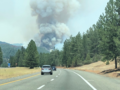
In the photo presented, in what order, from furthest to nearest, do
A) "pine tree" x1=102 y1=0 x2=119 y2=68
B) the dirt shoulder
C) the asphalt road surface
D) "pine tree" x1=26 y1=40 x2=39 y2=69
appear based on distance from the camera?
1. "pine tree" x1=26 y1=40 x2=39 y2=69
2. "pine tree" x1=102 y1=0 x2=119 y2=68
3. the dirt shoulder
4. the asphalt road surface

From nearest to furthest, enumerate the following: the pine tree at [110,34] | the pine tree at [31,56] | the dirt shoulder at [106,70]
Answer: the dirt shoulder at [106,70]
the pine tree at [110,34]
the pine tree at [31,56]

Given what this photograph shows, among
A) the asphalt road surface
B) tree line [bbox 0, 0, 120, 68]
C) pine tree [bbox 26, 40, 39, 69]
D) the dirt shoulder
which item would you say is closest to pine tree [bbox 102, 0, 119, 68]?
tree line [bbox 0, 0, 120, 68]

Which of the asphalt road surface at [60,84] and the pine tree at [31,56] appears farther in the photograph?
the pine tree at [31,56]

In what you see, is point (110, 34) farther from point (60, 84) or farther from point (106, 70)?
point (60, 84)

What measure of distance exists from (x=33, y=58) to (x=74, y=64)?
25.3 m

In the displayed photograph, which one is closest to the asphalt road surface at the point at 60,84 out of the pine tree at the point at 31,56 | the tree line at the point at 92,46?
the tree line at the point at 92,46

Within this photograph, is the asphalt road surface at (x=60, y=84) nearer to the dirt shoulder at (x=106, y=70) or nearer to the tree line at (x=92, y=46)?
the dirt shoulder at (x=106, y=70)

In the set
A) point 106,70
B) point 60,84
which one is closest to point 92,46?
point 106,70

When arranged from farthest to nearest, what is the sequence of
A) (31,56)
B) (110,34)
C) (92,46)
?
(92,46), (31,56), (110,34)

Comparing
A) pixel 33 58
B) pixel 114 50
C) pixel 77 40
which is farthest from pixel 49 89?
pixel 77 40

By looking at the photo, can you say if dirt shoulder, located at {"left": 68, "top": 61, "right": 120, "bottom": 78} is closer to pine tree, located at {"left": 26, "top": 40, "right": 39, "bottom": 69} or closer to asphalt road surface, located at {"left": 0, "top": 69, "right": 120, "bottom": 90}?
asphalt road surface, located at {"left": 0, "top": 69, "right": 120, "bottom": 90}

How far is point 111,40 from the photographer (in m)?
31.3

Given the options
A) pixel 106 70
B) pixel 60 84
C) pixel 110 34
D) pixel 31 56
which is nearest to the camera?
pixel 60 84

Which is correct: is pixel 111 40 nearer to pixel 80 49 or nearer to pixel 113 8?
pixel 113 8
